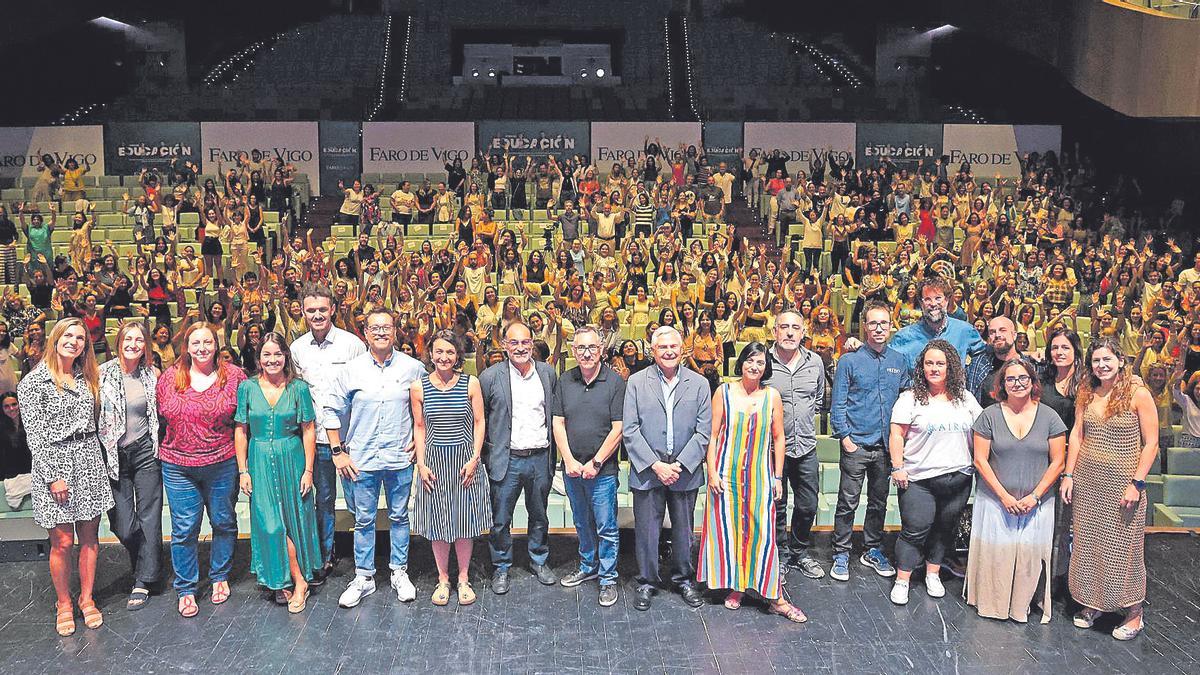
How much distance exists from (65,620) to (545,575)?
7.19 feet

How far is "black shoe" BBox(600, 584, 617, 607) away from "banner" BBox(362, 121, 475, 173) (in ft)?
37.8

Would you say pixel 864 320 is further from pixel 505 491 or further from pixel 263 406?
pixel 263 406

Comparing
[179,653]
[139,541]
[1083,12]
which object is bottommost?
[179,653]

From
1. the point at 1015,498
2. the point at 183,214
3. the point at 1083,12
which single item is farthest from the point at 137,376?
the point at 1083,12

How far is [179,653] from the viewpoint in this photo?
4645mm

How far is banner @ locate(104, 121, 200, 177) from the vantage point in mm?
15617

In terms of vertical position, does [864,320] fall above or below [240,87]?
below

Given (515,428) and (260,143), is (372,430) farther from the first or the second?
(260,143)

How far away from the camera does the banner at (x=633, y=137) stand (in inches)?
625

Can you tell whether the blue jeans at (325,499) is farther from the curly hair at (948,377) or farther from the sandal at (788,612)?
the curly hair at (948,377)

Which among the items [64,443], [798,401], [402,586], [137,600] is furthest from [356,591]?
[798,401]

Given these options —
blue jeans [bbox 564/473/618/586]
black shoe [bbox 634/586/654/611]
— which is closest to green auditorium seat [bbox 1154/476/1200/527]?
black shoe [bbox 634/586/654/611]

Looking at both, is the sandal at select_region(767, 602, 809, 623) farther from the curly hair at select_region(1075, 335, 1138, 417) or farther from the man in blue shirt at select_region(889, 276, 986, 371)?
the curly hair at select_region(1075, 335, 1138, 417)

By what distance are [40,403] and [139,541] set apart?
844mm
